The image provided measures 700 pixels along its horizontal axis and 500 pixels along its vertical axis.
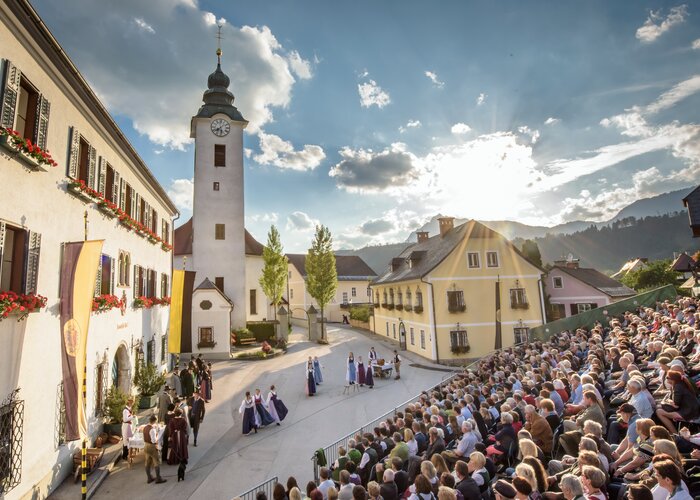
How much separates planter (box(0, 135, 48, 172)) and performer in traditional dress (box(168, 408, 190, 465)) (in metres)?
7.75

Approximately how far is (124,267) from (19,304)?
8810mm

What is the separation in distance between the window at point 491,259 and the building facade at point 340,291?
100 feet

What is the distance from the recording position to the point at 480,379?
16297mm

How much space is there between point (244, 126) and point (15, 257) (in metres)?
30.9

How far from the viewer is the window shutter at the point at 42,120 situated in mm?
9602

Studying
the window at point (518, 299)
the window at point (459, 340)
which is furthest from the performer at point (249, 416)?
the window at point (518, 299)

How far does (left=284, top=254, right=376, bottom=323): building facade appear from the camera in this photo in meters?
60.6

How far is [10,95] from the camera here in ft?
27.9

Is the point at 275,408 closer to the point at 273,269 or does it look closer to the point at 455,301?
the point at 455,301

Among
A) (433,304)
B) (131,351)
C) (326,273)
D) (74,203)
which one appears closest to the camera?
(74,203)

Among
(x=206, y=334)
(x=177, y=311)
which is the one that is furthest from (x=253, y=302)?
(x=177, y=311)

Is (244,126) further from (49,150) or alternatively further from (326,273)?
(49,150)

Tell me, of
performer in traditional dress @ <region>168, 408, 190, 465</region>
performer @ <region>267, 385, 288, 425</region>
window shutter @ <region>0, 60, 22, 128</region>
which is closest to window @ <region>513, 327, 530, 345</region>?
performer @ <region>267, 385, 288, 425</region>

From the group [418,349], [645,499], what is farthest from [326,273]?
[645,499]
